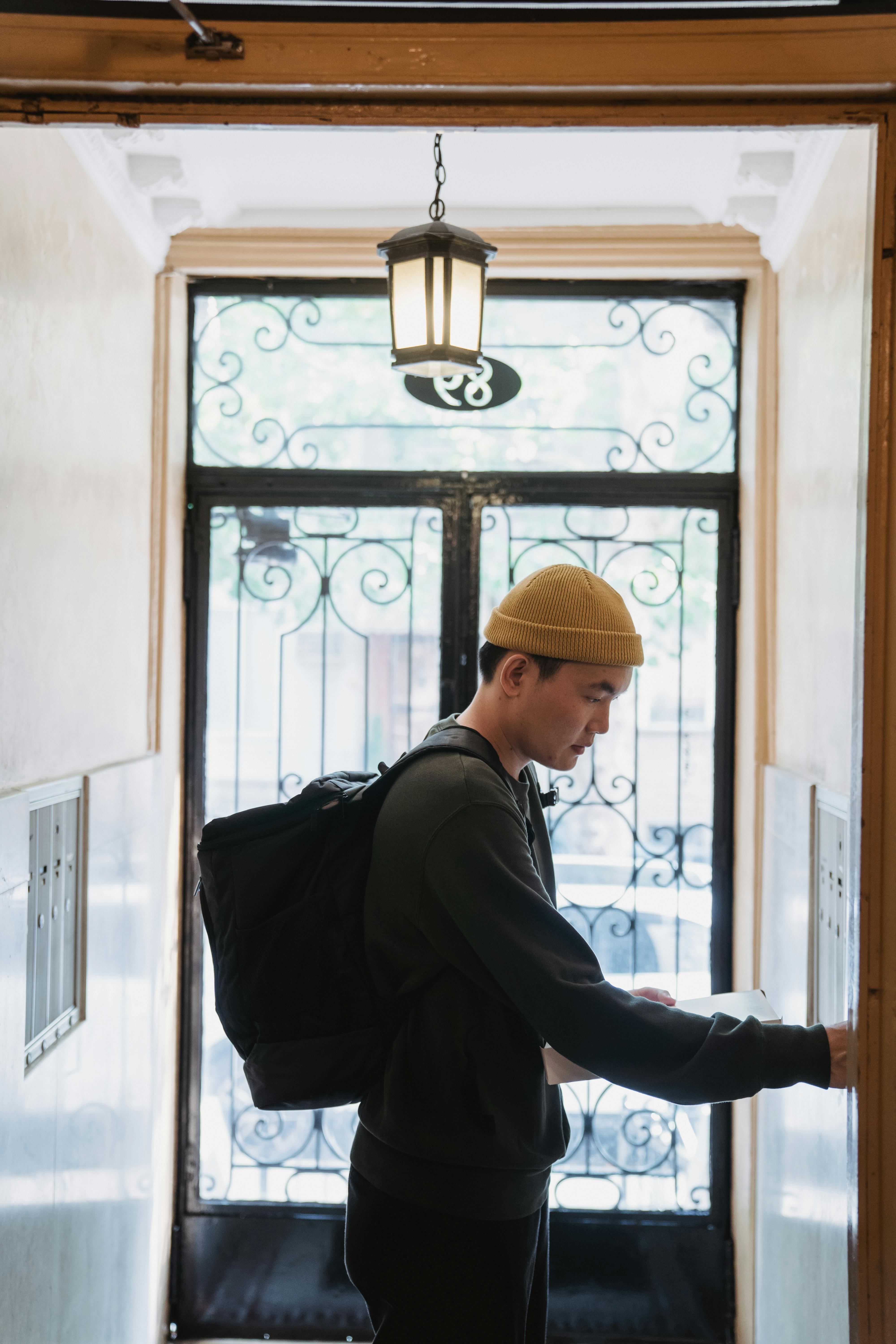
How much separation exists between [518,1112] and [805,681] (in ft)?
4.45

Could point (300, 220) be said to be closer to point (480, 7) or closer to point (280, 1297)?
point (480, 7)

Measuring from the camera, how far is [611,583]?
2.93 metres

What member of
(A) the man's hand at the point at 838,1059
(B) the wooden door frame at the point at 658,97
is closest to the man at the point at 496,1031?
(A) the man's hand at the point at 838,1059

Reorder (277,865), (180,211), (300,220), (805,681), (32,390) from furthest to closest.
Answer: (300,220) < (180,211) < (805,681) < (32,390) < (277,865)

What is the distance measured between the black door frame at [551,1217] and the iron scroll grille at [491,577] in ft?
0.04

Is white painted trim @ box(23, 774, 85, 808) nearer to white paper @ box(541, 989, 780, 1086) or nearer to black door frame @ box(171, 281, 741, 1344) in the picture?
black door frame @ box(171, 281, 741, 1344)

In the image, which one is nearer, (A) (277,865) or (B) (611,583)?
(A) (277,865)

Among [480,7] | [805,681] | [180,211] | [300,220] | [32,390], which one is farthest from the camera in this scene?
[300,220]

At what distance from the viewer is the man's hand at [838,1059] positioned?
47.4 inches

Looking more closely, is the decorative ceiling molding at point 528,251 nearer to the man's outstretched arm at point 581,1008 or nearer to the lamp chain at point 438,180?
the lamp chain at point 438,180

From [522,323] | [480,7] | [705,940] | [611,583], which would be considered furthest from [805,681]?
[480,7]

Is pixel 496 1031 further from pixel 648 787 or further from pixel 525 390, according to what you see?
pixel 525 390

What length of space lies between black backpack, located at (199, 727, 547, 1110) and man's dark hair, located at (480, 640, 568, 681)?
16cm

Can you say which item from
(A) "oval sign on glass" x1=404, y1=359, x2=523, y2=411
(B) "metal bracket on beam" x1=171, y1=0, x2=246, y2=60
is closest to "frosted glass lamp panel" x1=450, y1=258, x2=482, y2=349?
(A) "oval sign on glass" x1=404, y1=359, x2=523, y2=411
